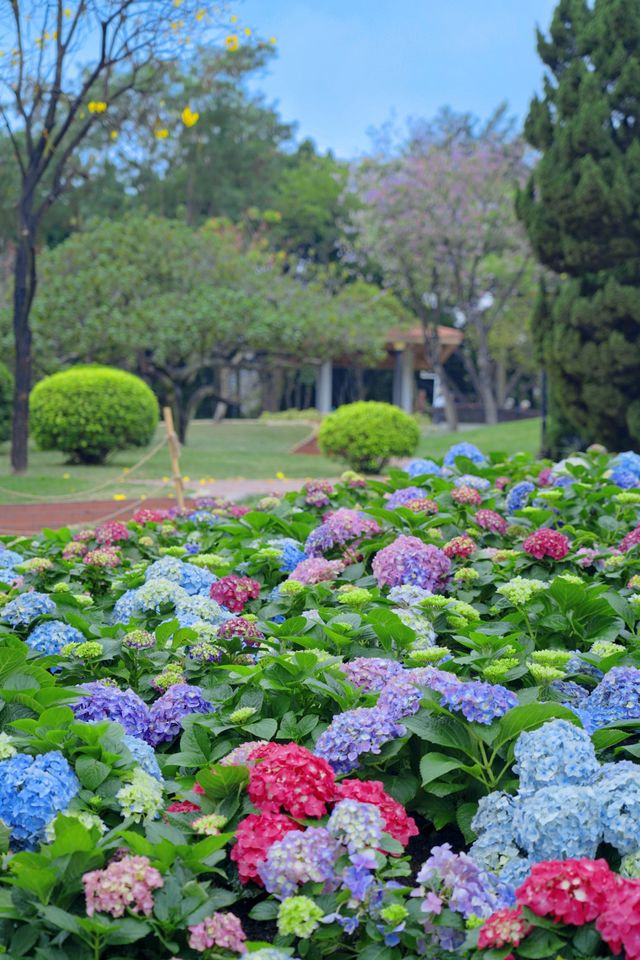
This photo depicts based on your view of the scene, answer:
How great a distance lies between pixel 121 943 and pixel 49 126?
1280 cm

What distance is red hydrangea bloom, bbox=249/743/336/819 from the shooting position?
1928mm

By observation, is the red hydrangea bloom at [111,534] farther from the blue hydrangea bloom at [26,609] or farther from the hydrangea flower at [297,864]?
the hydrangea flower at [297,864]

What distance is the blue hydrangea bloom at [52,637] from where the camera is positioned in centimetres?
277

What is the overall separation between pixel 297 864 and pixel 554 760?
52cm

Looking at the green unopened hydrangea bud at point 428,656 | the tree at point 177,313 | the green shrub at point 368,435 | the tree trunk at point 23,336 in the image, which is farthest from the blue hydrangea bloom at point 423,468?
the tree at point 177,313

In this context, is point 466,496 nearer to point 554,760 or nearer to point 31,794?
point 554,760

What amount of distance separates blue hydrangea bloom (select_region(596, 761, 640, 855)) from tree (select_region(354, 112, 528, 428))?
71.8ft

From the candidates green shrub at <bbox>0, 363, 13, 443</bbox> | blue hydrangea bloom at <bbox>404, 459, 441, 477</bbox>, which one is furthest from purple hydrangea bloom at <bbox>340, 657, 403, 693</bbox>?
green shrub at <bbox>0, 363, 13, 443</bbox>

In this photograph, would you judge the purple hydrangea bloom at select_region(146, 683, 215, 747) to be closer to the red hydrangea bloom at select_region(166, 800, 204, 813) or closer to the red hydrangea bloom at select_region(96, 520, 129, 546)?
the red hydrangea bloom at select_region(166, 800, 204, 813)

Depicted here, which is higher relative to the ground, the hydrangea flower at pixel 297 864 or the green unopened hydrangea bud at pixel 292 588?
the green unopened hydrangea bud at pixel 292 588

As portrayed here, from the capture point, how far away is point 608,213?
12492 millimetres

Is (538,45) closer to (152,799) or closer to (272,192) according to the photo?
(152,799)

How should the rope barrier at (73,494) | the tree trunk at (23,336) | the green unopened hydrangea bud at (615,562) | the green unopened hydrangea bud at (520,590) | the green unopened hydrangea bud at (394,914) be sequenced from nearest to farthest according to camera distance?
the green unopened hydrangea bud at (394,914) → the green unopened hydrangea bud at (520,590) → the green unopened hydrangea bud at (615,562) → the rope barrier at (73,494) → the tree trunk at (23,336)

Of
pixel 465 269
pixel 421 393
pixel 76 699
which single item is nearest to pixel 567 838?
pixel 76 699
